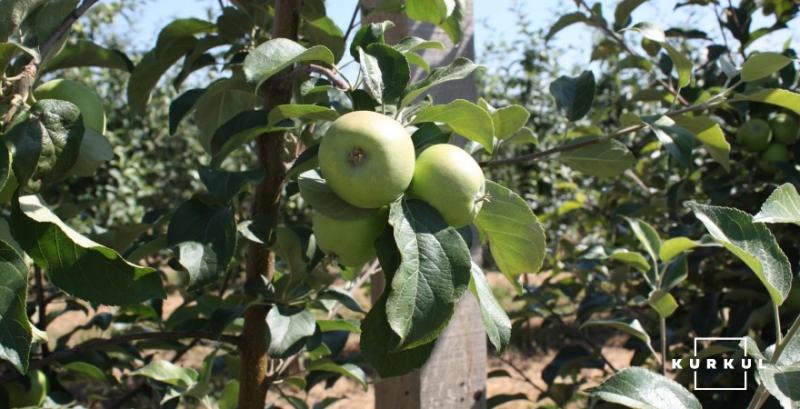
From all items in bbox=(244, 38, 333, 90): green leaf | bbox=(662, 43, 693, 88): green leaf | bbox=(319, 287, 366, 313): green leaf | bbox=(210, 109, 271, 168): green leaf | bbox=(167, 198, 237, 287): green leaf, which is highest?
bbox=(244, 38, 333, 90): green leaf

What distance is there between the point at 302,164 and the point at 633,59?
140cm

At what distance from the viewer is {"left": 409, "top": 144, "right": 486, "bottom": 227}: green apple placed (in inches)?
30.2

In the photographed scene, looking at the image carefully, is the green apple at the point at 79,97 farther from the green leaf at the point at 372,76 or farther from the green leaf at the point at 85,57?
the green leaf at the point at 372,76

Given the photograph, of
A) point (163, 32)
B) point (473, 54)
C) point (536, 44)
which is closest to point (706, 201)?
point (473, 54)

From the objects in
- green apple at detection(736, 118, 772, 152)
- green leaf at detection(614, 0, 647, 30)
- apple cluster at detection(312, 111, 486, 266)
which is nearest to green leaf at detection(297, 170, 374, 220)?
apple cluster at detection(312, 111, 486, 266)

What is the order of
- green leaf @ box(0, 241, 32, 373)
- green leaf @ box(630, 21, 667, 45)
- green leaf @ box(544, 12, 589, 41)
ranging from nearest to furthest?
green leaf @ box(0, 241, 32, 373)
green leaf @ box(630, 21, 667, 45)
green leaf @ box(544, 12, 589, 41)

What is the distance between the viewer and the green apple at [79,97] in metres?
0.90

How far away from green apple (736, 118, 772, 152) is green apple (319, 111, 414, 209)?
1605 millimetres

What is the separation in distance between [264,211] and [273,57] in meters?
0.39

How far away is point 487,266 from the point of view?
286 inches

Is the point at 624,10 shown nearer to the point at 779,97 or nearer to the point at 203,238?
the point at 779,97

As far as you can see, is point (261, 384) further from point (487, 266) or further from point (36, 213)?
point (487, 266)

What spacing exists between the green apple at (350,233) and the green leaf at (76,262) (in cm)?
18

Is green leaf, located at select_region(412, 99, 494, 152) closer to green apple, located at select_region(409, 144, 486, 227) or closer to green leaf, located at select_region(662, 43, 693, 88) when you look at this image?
green apple, located at select_region(409, 144, 486, 227)
